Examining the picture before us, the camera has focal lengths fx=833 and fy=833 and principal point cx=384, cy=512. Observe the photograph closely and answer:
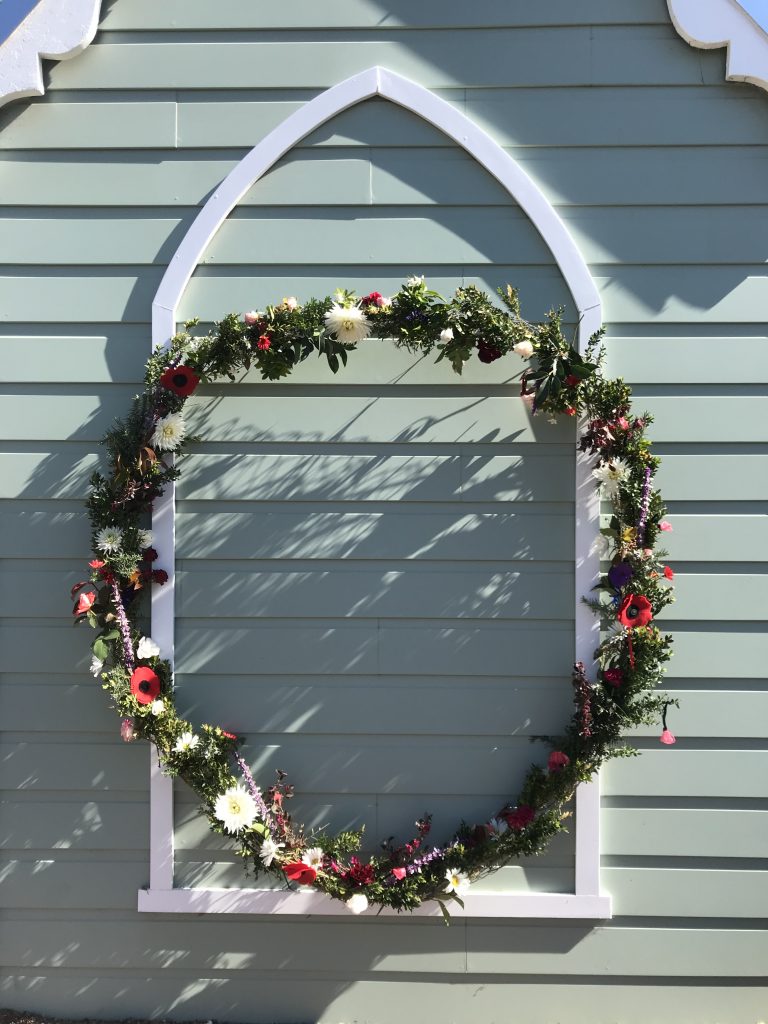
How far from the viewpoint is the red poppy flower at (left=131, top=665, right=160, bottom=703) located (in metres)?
2.59

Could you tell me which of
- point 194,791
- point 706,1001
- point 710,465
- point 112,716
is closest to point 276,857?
point 194,791

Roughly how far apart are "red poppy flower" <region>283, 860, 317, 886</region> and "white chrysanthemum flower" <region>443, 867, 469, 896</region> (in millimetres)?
409

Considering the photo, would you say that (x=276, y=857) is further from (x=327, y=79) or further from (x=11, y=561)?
(x=327, y=79)

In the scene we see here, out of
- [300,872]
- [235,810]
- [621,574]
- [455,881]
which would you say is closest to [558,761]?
[455,881]

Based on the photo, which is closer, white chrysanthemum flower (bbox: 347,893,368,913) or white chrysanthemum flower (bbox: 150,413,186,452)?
white chrysanthemum flower (bbox: 347,893,368,913)

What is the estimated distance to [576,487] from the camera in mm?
2701

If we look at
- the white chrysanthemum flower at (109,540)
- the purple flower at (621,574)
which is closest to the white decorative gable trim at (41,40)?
the white chrysanthemum flower at (109,540)

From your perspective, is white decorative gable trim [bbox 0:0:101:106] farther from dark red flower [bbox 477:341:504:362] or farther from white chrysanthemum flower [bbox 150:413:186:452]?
dark red flower [bbox 477:341:504:362]

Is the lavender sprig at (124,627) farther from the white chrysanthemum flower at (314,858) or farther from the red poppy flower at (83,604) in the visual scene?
the white chrysanthemum flower at (314,858)

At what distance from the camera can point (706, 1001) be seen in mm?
2699

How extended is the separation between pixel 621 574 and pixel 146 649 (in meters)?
1.50

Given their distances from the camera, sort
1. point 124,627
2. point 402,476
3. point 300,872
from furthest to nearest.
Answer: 1. point 402,476
2. point 124,627
3. point 300,872

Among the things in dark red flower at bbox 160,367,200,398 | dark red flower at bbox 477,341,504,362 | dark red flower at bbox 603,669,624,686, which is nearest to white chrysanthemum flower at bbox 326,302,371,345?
dark red flower at bbox 477,341,504,362

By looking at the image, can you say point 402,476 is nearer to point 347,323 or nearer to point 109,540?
point 347,323
